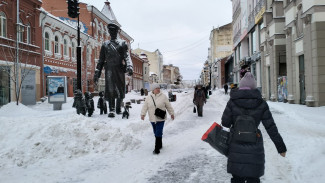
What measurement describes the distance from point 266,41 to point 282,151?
2190 centimetres

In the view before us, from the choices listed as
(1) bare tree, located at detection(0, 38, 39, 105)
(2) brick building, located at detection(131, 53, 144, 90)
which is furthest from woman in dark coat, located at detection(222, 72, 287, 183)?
(2) brick building, located at detection(131, 53, 144, 90)

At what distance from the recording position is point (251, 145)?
3002 millimetres

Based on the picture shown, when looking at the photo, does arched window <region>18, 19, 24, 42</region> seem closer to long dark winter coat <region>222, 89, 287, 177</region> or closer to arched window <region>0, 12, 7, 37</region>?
arched window <region>0, 12, 7, 37</region>

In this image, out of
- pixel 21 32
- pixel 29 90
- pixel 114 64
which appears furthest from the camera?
pixel 29 90

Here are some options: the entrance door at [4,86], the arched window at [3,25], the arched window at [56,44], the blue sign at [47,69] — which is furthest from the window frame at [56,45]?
the entrance door at [4,86]

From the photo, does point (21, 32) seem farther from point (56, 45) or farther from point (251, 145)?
point (251, 145)

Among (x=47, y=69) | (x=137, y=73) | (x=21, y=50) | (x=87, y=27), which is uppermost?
(x=87, y=27)

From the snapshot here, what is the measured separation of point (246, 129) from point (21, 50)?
18.4m

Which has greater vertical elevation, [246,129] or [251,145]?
[246,129]

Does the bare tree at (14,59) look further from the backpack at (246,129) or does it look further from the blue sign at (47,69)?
the backpack at (246,129)

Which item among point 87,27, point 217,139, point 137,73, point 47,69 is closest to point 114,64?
point 217,139

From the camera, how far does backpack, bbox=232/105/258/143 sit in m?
2.98

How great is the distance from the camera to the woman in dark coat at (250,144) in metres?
2.97

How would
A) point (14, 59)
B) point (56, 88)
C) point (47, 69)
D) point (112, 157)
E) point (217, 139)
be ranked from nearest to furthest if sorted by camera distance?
point (217, 139) < point (112, 157) < point (56, 88) < point (14, 59) < point (47, 69)
